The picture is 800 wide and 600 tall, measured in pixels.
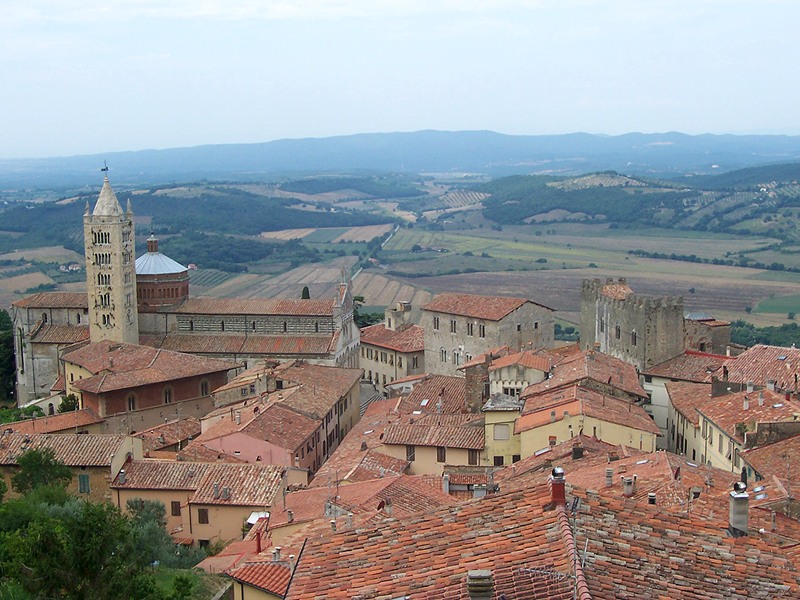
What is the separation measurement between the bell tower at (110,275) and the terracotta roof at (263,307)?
10.3 feet

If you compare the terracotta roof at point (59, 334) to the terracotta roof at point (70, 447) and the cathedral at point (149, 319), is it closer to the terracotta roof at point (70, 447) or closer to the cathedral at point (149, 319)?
the cathedral at point (149, 319)

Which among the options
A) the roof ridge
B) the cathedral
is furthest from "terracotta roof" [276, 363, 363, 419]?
the roof ridge

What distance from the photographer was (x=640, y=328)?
57.8 m

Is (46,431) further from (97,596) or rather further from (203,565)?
(97,596)

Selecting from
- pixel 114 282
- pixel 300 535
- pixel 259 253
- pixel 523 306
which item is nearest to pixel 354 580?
pixel 300 535

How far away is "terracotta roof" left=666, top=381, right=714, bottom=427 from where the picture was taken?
45.5 metres

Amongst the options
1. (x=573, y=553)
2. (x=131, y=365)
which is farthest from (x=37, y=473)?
(x=573, y=553)

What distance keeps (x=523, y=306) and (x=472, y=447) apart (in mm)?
24955

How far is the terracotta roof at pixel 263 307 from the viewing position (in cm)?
6869

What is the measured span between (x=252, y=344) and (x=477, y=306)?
1309 cm

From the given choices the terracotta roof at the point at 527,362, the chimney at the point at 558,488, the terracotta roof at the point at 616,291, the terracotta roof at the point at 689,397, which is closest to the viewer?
the chimney at the point at 558,488

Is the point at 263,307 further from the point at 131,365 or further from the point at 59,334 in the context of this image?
the point at 59,334

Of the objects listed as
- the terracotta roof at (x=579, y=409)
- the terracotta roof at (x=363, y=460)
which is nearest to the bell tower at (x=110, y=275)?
the terracotta roof at (x=363, y=460)

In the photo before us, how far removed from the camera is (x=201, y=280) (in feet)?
500
